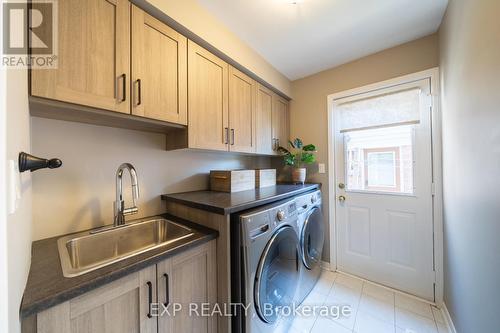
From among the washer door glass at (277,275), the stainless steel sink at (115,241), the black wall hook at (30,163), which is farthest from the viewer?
the washer door glass at (277,275)

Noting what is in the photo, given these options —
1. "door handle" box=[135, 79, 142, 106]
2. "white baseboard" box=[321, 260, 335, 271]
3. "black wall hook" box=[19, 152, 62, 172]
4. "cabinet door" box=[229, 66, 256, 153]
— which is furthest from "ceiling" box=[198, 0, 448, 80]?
"white baseboard" box=[321, 260, 335, 271]

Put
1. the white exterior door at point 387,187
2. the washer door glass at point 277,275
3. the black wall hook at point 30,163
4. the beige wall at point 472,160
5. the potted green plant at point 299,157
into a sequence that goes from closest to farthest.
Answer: the black wall hook at point 30,163
the beige wall at point 472,160
the washer door glass at point 277,275
the white exterior door at point 387,187
the potted green plant at point 299,157

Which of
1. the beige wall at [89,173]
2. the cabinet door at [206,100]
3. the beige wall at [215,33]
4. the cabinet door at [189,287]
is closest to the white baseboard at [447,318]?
the cabinet door at [189,287]

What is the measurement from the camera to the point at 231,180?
66.4 inches

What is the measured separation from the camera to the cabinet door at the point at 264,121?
6.61 ft

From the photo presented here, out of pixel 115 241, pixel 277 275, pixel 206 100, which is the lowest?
pixel 277 275

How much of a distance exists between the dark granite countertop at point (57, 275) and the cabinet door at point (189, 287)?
0.06 metres

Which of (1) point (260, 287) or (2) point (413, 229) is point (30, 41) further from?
(2) point (413, 229)

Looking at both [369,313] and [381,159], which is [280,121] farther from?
[369,313]

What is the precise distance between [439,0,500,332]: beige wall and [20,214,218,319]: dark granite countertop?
138cm

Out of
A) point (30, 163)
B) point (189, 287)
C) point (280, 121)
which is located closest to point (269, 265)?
point (189, 287)

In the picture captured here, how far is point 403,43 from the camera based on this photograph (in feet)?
5.94

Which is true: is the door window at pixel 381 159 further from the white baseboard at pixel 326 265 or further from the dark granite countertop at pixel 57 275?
the dark granite countertop at pixel 57 275

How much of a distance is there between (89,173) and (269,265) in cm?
127
